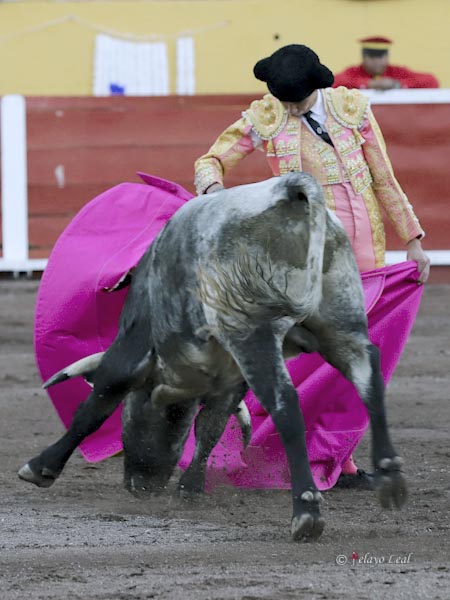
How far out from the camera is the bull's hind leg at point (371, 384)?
2912mm

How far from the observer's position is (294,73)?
3.33 m

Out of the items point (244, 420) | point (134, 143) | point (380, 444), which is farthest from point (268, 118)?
point (134, 143)

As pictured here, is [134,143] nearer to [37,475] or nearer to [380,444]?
[37,475]

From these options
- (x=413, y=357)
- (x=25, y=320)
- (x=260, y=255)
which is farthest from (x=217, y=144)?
(x=25, y=320)

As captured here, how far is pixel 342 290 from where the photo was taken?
9.71 feet

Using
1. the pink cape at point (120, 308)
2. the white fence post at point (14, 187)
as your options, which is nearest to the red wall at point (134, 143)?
the white fence post at point (14, 187)

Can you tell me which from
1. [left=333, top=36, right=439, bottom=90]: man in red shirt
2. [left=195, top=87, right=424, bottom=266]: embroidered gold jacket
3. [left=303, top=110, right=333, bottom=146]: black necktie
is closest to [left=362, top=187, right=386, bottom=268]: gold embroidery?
[left=195, top=87, right=424, bottom=266]: embroidered gold jacket

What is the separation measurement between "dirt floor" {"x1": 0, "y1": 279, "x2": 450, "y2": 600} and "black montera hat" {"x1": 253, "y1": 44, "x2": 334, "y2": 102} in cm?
105

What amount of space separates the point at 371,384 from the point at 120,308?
98 cm

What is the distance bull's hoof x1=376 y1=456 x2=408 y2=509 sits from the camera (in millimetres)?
2895

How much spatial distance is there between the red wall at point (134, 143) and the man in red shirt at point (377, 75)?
5.8 inches

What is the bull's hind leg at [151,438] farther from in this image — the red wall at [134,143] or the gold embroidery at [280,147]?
the red wall at [134,143]

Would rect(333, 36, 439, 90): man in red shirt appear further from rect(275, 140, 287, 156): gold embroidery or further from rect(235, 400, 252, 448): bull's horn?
rect(235, 400, 252, 448): bull's horn

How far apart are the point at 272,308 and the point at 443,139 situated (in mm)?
5033
